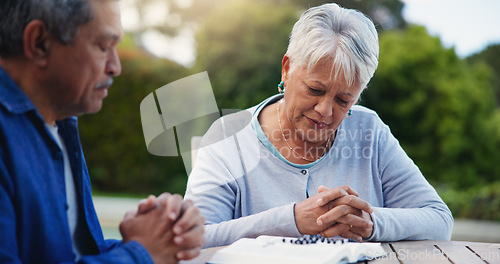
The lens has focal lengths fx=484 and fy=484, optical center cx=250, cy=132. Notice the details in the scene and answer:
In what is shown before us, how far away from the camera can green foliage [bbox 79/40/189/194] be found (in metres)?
9.46

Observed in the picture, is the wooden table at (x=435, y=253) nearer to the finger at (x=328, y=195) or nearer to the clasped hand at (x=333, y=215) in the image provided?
the clasped hand at (x=333, y=215)

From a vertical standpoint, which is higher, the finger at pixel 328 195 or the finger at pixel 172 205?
the finger at pixel 328 195

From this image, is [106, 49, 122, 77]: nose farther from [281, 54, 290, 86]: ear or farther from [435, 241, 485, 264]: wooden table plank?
[435, 241, 485, 264]: wooden table plank

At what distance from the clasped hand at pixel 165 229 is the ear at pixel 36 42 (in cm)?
43

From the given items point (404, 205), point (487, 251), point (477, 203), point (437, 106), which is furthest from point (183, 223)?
point (437, 106)

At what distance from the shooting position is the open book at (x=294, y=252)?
134 cm

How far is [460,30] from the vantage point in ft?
35.7

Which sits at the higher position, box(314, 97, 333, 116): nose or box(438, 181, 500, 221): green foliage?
box(314, 97, 333, 116): nose

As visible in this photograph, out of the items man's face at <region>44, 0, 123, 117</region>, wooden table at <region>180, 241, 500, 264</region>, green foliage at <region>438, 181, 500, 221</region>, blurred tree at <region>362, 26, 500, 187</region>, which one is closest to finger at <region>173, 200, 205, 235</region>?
wooden table at <region>180, 241, 500, 264</region>

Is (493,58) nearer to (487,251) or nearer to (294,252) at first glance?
(487,251)

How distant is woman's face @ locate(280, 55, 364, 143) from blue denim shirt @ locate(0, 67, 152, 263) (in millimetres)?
1131

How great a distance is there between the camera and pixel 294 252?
Answer: 1.40m

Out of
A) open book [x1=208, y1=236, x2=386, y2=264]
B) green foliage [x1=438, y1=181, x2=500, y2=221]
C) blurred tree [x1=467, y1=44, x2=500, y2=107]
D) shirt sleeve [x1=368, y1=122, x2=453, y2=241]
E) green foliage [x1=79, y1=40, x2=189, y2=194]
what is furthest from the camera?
blurred tree [x1=467, y1=44, x2=500, y2=107]

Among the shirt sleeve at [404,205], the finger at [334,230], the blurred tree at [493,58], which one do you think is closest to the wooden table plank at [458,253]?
the shirt sleeve at [404,205]
